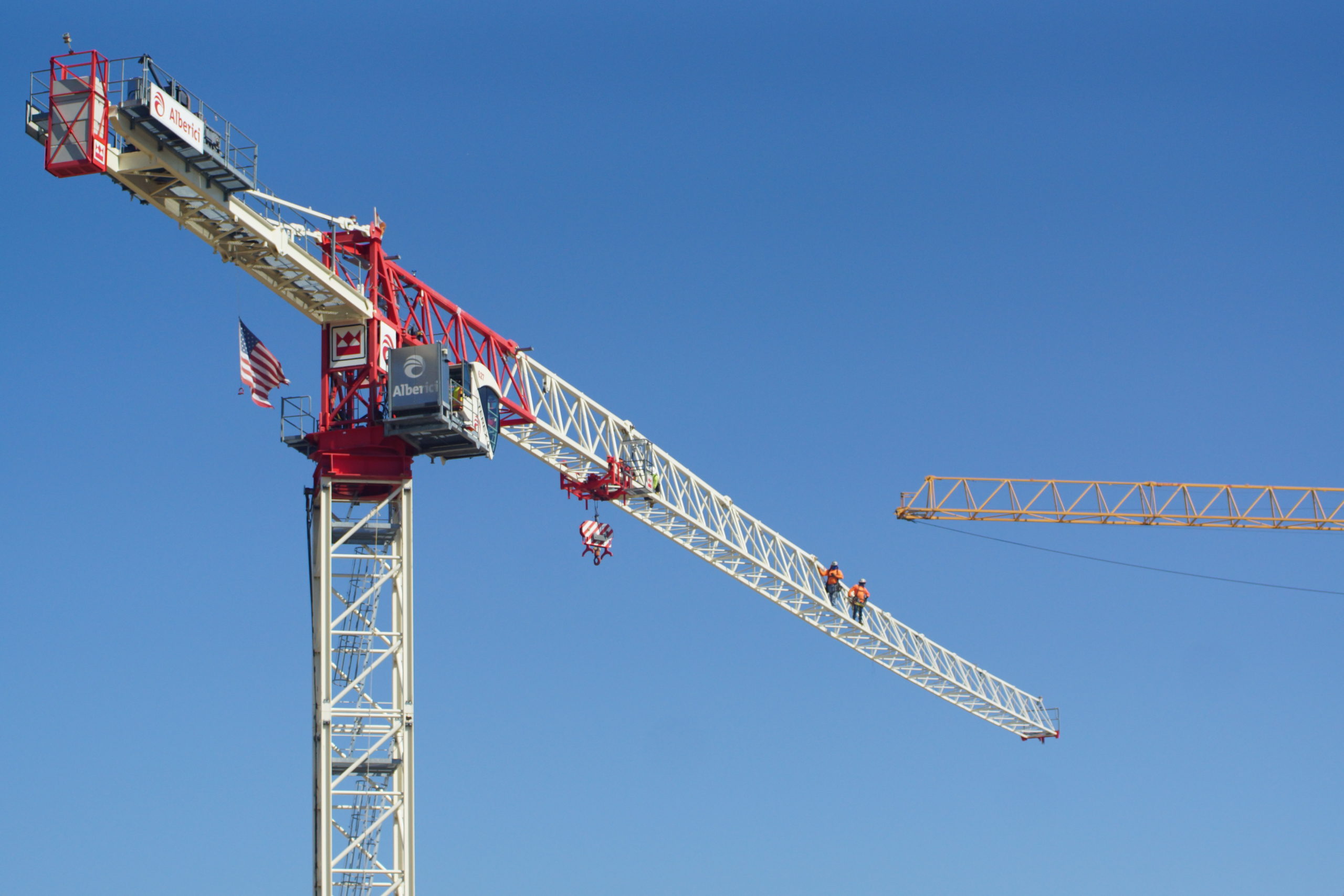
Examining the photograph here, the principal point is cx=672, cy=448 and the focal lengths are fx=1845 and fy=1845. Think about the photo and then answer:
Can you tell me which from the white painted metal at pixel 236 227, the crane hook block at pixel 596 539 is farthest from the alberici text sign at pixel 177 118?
the crane hook block at pixel 596 539

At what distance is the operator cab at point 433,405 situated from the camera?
7000 cm

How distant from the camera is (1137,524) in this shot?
124188mm

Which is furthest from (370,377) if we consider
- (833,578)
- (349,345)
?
(833,578)

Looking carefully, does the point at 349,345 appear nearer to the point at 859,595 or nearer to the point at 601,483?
the point at 601,483

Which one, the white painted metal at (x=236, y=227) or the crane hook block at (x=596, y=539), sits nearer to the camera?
the white painted metal at (x=236, y=227)

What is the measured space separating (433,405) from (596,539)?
1582 centimetres

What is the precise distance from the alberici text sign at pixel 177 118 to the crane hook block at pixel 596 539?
2838 cm

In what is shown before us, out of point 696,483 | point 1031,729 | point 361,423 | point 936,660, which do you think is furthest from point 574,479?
point 1031,729

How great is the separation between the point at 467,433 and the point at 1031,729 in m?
60.8

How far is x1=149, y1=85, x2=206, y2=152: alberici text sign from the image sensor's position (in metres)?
59.4

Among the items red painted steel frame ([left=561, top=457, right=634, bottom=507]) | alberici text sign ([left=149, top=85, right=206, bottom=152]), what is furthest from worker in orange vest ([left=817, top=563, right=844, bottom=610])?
alberici text sign ([left=149, top=85, right=206, bottom=152])

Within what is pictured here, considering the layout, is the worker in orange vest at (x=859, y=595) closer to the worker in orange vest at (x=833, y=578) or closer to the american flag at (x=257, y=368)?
the worker in orange vest at (x=833, y=578)

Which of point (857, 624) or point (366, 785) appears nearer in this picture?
point (366, 785)

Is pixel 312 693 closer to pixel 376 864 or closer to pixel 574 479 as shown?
pixel 376 864
